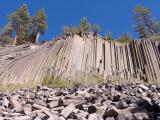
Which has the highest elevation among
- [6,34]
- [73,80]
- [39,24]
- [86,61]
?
[39,24]

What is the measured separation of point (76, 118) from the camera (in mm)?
4250

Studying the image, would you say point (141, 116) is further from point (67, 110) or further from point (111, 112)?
point (67, 110)

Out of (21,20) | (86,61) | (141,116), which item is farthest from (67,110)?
(21,20)

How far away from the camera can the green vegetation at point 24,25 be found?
123 feet

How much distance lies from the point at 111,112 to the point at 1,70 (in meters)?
8.15

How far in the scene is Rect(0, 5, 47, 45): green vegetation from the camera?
37.3 metres

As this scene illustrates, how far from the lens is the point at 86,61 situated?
1209 centimetres

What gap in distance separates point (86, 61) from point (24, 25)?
26694 mm

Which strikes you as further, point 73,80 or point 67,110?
point 73,80

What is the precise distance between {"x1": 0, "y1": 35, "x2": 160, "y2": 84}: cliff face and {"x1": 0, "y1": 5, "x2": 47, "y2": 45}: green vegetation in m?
23.7

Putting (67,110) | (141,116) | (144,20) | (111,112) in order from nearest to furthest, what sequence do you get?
(141,116) → (111,112) → (67,110) → (144,20)

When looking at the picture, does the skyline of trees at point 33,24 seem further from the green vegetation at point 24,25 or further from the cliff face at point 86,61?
the cliff face at point 86,61

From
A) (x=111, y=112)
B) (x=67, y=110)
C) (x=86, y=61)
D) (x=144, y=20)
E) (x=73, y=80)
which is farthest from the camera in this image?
(x=144, y=20)

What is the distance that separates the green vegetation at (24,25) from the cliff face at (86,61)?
2372cm
